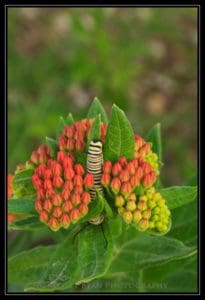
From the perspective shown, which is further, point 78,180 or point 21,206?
point 21,206

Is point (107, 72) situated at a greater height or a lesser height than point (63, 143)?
greater

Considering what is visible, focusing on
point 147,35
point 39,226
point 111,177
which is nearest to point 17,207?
point 39,226

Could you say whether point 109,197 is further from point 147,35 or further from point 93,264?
point 147,35

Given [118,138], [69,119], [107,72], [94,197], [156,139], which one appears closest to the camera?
[118,138]

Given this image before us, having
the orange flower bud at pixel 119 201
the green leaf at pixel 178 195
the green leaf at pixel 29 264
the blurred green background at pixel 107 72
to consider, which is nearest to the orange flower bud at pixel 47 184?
the orange flower bud at pixel 119 201

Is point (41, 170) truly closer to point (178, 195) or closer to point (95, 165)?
point (95, 165)

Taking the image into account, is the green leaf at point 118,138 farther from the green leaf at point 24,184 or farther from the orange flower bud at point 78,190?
the green leaf at point 24,184

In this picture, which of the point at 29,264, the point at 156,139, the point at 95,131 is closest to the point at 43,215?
the point at 95,131
